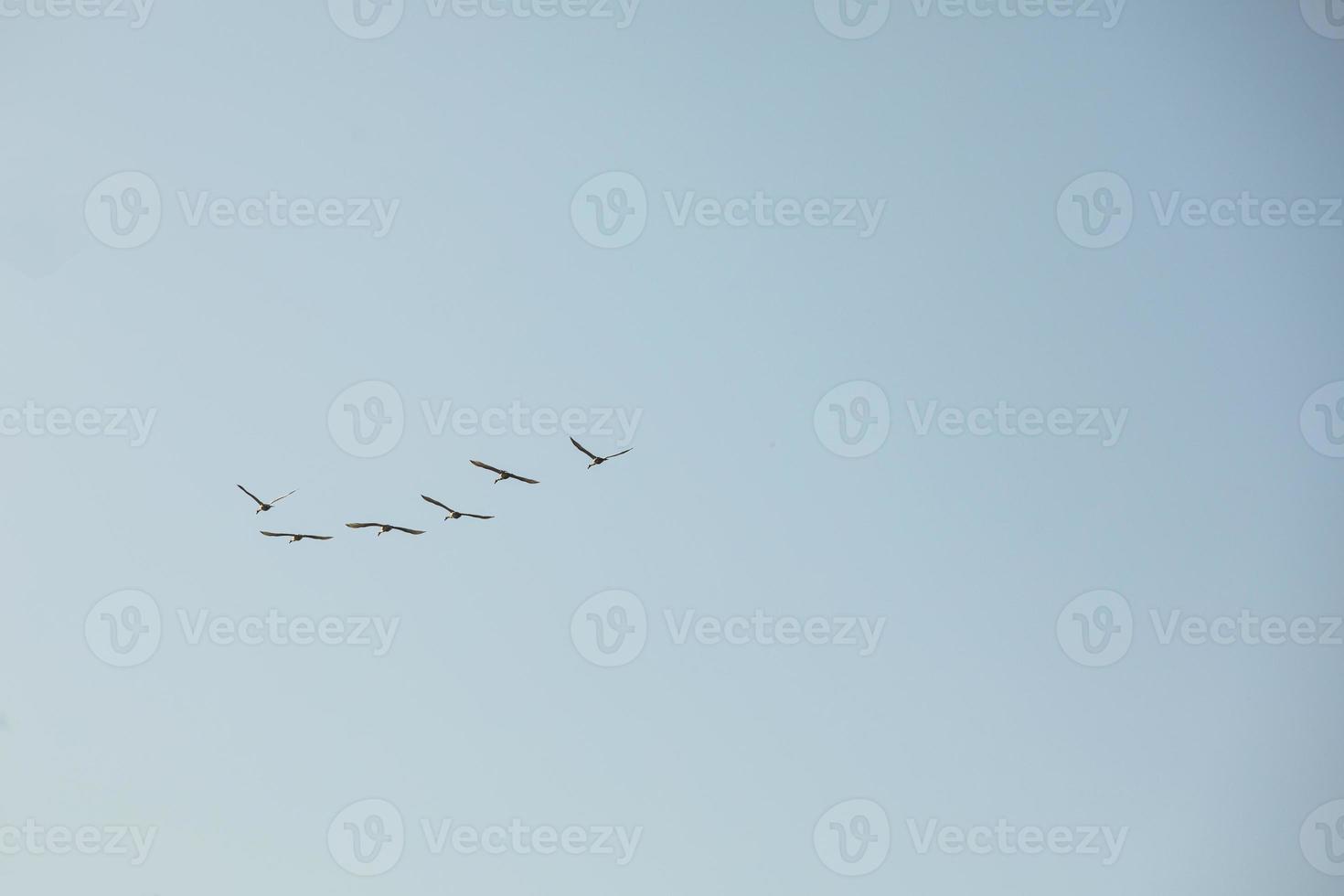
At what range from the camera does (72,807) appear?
2836 millimetres

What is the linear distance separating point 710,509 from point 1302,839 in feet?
5.83

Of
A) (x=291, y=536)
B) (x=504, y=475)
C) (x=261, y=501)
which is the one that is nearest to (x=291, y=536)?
(x=291, y=536)

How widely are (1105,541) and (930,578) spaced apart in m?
0.47

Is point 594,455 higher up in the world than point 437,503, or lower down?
higher up

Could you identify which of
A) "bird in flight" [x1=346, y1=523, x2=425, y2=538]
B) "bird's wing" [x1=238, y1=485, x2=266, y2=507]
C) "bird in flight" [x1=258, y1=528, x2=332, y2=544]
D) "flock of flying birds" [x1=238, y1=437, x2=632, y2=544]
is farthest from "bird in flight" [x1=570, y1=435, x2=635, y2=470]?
"bird's wing" [x1=238, y1=485, x2=266, y2=507]

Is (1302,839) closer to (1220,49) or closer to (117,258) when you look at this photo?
(1220,49)

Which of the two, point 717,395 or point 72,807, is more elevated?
point 717,395

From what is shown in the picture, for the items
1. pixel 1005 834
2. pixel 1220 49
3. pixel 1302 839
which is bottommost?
pixel 1005 834

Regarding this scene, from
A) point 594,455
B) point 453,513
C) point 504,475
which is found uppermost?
point 594,455

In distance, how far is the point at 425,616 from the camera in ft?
9.29

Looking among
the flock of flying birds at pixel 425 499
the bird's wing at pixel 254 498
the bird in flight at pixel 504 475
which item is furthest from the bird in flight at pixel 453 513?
the bird's wing at pixel 254 498

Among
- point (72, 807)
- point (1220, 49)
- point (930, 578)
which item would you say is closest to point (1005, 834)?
point (930, 578)

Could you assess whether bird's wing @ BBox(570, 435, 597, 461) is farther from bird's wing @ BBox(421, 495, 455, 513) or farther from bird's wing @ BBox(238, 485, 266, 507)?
bird's wing @ BBox(238, 485, 266, 507)

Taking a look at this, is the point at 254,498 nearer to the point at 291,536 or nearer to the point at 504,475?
the point at 291,536
